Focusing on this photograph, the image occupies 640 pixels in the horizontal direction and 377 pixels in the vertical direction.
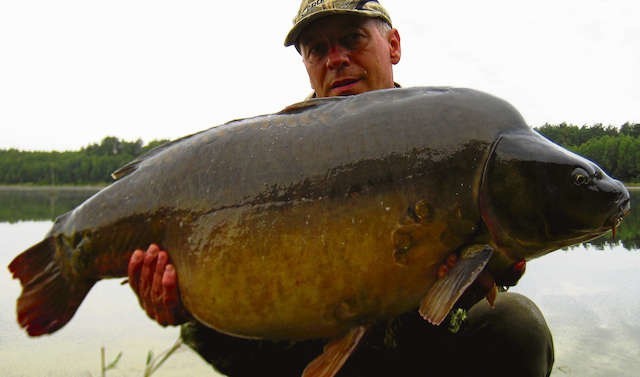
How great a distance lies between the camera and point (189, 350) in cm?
568

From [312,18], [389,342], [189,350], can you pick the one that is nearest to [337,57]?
[312,18]

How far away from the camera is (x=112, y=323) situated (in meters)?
6.92

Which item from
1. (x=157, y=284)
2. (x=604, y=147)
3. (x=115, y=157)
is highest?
(x=157, y=284)

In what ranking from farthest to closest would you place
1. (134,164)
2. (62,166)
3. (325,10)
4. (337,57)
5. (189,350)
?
(62,166)
(189,350)
(337,57)
(325,10)
(134,164)

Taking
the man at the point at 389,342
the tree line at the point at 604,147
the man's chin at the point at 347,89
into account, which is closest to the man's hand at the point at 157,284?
the man at the point at 389,342

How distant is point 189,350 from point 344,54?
12.0 feet

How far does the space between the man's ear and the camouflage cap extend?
0.24m

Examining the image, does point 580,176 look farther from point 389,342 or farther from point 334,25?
Result: point 334,25

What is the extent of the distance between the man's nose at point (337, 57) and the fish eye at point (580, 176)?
185 cm

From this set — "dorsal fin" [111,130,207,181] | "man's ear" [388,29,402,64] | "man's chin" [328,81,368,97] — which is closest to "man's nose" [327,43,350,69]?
"man's chin" [328,81,368,97]

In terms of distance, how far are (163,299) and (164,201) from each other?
0.38 metres

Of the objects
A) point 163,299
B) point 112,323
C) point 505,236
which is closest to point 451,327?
point 505,236

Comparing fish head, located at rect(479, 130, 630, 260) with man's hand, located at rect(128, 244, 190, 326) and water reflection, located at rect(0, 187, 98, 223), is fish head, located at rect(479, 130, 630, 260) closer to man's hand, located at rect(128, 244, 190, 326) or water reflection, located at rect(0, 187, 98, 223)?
man's hand, located at rect(128, 244, 190, 326)

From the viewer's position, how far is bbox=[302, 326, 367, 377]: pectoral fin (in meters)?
1.85
